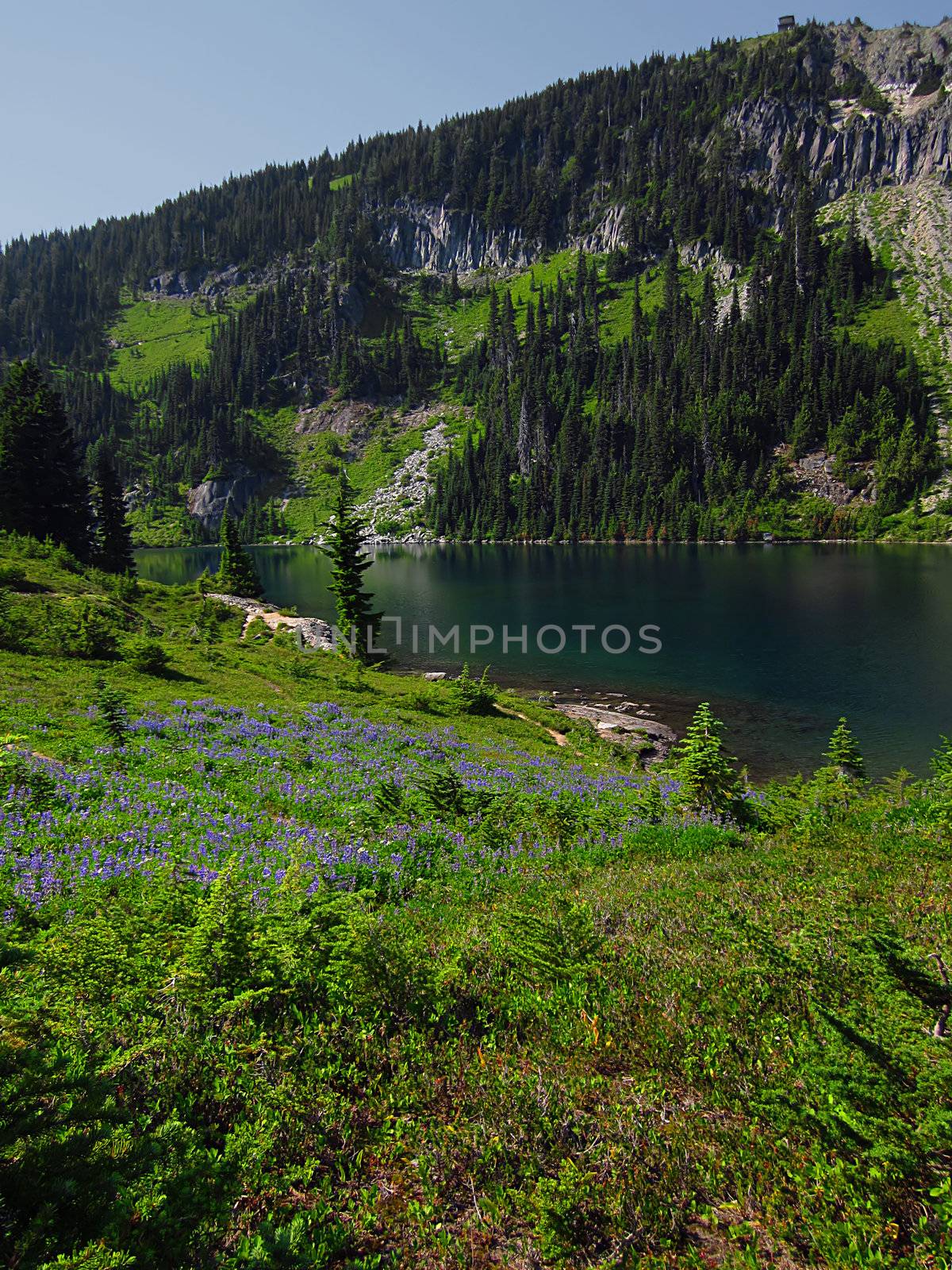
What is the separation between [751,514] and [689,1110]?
18111cm

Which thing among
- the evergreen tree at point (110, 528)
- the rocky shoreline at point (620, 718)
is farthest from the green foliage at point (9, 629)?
the evergreen tree at point (110, 528)

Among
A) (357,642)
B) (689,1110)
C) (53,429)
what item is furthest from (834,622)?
(53,429)

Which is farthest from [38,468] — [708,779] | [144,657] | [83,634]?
[708,779]

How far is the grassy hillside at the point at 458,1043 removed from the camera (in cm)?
321

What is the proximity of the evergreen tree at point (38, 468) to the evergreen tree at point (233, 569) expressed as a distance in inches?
649

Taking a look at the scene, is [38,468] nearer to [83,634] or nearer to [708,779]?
[83,634]

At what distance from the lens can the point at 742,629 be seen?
197 feet

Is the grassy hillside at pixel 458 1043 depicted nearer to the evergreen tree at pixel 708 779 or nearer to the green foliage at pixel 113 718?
the green foliage at pixel 113 718

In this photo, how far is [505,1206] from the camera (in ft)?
11.4

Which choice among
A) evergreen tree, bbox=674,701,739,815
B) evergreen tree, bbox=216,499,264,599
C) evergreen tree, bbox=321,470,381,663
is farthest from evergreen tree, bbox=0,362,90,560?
evergreen tree, bbox=674,701,739,815

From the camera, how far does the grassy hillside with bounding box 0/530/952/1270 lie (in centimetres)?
321

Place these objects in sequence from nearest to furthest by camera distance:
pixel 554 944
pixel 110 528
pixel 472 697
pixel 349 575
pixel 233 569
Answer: pixel 554 944 < pixel 472 697 < pixel 349 575 < pixel 110 528 < pixel 233 569

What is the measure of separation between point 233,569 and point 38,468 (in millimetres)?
23544

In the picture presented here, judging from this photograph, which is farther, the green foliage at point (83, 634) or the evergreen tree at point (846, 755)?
the evergreen tree at point (846, 755)
